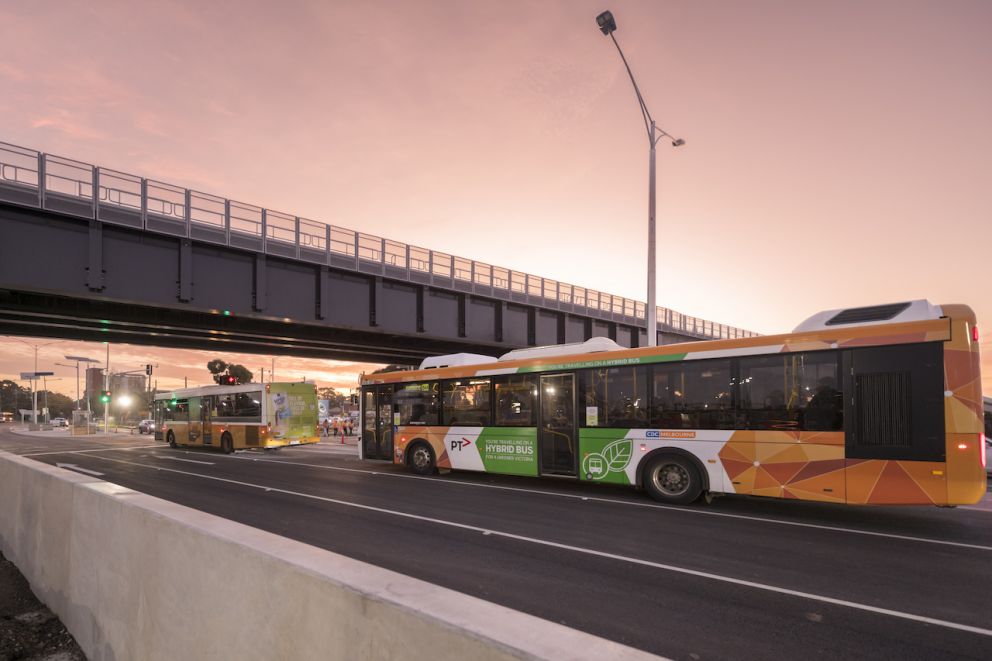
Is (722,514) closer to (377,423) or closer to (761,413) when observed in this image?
(761,413)

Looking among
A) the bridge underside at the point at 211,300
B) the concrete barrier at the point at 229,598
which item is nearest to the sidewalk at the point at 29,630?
the concrete barrier at the point at 229,598

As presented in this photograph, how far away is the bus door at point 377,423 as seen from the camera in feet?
55.9

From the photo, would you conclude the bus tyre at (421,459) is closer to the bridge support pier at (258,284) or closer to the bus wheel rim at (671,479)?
the bus wheel rim at (671,479)

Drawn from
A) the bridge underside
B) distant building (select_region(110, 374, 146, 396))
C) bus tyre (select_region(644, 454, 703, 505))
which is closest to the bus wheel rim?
bus tyre (select_region(644, 454, 703, 505))

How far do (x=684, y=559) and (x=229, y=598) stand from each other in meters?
5.70

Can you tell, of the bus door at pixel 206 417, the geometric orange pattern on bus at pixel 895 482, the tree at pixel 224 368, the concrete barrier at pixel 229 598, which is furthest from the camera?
the tree at pixel 224 368

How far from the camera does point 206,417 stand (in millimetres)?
27703

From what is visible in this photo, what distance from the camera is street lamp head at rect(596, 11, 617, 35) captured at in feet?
52.8

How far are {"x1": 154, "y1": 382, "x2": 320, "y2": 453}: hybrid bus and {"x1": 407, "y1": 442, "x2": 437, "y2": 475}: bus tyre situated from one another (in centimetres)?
1120

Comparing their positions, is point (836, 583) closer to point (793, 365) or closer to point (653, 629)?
point (653, 629)

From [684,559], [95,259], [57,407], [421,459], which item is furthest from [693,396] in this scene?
[57,407]

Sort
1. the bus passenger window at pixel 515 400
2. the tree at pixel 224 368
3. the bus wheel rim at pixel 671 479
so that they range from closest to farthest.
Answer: the bus wheel rim at pixel 671 479 → the bus passenger window at pixel 515 400 → the tree at pixel 224 368

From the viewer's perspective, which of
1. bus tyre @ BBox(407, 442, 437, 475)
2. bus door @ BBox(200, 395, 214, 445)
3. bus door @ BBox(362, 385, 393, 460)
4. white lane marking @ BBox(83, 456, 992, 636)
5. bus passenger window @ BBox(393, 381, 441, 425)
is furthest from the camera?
bus door @ BBox(200, 395, 214, 445)

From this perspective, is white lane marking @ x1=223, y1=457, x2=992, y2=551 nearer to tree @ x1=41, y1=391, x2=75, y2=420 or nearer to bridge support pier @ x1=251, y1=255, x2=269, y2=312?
bridge support pier @ x1=251, y1=255, x2=269, y2=312
